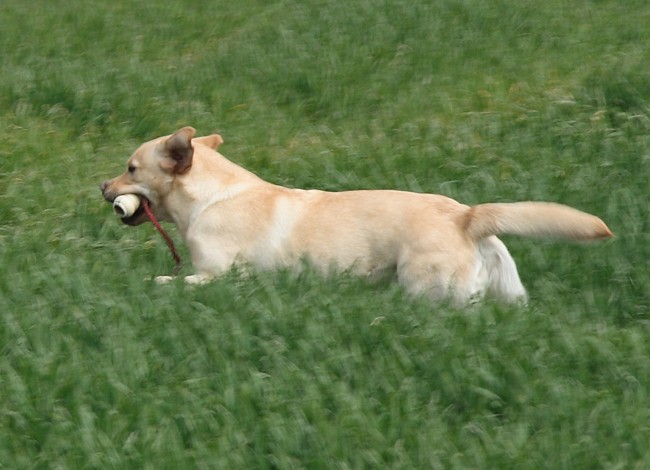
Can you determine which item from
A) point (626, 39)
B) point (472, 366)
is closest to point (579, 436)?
point (472, 366)

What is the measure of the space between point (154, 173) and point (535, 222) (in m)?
2.32

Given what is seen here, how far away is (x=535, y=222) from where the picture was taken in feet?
21.0

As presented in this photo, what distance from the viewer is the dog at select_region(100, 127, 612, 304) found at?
648 centimetres

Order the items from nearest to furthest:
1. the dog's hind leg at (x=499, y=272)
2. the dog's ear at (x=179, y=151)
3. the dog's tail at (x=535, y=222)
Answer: the dog's tail at (x=535, y=222) < the dog's hind leg at (x=499, y=272) < the dog's ear at (x=179, y=151)

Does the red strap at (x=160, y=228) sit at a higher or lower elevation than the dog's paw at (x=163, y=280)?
lower

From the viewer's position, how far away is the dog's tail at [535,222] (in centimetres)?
625

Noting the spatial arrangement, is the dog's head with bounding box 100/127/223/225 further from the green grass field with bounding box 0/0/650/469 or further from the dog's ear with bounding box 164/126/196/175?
the green grass field with bounding box 0/0/650/469

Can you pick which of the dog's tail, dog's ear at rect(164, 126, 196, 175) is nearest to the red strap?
dog's ear at rect(164, 126, 196, 175)

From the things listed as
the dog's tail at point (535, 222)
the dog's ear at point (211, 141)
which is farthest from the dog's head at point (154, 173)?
the dog's tail at point (535, 222)

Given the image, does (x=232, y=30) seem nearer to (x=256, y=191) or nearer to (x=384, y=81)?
(x=384, y=81)

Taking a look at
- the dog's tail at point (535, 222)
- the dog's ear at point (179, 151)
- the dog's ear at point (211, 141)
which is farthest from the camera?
the dog's ear at point (211, 141)

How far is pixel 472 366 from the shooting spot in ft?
18.4

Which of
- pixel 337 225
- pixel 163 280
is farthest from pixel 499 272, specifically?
pixel 163 280

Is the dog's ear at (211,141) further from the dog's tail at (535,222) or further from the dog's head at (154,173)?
the dog's tail at (535,222)
